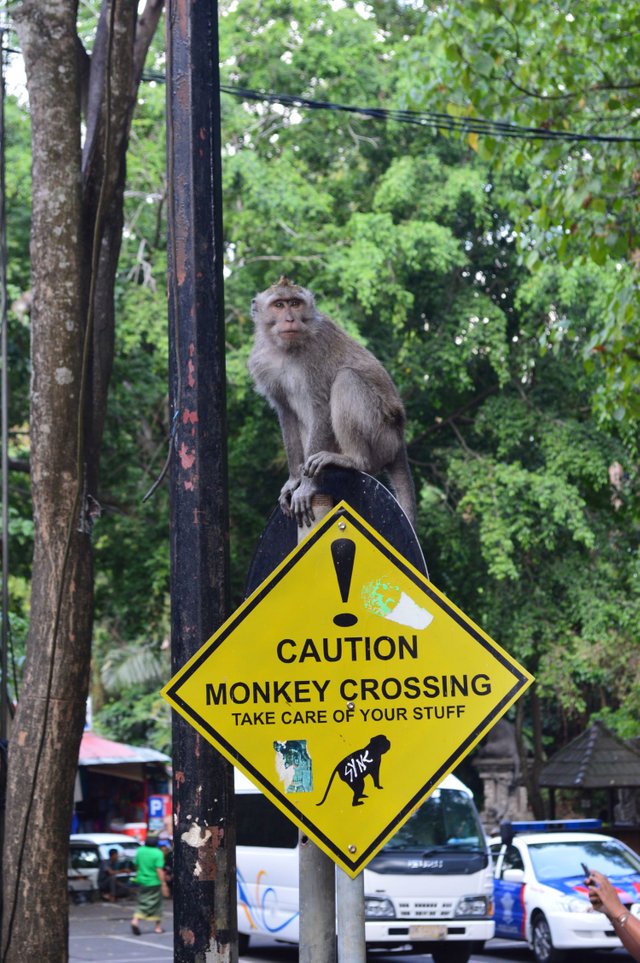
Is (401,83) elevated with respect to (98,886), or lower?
elevated

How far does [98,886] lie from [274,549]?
2377 cm

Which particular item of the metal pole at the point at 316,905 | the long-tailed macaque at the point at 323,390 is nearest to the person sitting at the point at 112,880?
the long-tailed macaque at the point at 323,390

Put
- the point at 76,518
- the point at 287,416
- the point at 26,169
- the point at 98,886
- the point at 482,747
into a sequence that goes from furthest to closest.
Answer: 1. the point at 482,747
2. the point at 98,886
3. the point at 26,169
4. the point at 76,518
5. the point at 287,416

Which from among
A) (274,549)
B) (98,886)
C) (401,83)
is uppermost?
(401,83)

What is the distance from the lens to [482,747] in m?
32.1

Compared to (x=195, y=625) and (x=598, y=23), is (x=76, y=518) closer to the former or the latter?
(x=195, y=625)

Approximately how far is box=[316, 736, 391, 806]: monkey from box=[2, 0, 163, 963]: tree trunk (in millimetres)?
3354

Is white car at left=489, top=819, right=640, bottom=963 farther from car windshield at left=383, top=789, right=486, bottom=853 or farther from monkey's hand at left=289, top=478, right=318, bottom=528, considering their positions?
monkey's hand at left=289, top=478, right=318, bottom=528

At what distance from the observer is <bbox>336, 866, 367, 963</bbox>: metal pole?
373 centimetres

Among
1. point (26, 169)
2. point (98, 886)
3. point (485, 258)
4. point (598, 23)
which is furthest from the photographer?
point (98, 886)

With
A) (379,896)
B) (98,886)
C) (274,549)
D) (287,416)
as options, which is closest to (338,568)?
(274,549)

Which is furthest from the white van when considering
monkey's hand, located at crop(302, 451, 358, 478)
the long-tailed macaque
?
monkey's hand, located at crop(302, 451, 358, 478)

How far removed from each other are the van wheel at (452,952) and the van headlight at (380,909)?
83 centimetres

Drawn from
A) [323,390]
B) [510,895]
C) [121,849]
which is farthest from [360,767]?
[121,849]
